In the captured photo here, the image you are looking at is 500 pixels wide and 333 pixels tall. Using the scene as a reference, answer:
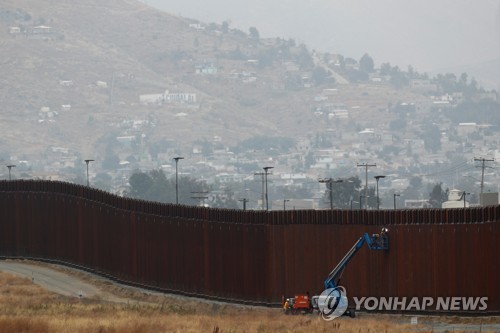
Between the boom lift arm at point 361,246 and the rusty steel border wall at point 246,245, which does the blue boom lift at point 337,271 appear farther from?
the rusty steel border wall at point 246,245

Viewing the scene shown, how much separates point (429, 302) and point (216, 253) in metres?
14.4

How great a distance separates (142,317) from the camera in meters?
49.2

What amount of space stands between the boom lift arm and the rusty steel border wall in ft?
1.26

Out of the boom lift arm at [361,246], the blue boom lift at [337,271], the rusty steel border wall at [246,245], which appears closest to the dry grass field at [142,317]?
the blue boom lift at [337,271]

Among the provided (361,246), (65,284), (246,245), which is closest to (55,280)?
(65,284)

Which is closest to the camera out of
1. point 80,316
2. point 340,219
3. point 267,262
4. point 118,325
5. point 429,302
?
point 118,325

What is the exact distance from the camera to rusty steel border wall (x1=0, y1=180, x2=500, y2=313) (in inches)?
2224

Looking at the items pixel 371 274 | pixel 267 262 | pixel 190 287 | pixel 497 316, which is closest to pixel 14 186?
pixel 190 287

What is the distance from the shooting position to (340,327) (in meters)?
45.5

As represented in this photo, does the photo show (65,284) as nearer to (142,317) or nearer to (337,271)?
(337,271)

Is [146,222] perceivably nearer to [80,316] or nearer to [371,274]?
[371,274]

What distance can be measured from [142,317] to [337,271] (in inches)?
472

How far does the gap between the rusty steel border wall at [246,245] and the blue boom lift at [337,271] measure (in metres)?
0.44

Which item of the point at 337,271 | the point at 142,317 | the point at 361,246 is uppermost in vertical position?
the point at 361,246
